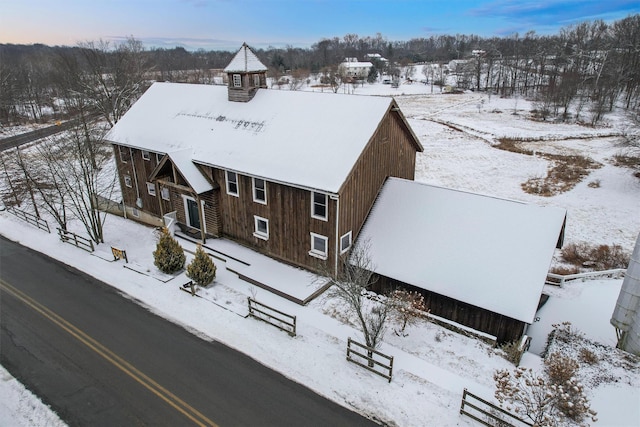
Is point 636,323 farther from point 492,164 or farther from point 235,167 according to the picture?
point 492,164

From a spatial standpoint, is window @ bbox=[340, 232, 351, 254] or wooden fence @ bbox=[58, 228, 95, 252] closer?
window @ bbox=[340, 232, 351, 254]

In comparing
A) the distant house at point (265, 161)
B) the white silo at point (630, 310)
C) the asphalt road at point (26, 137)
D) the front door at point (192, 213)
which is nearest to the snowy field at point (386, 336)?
the white silo at point (630, 310)

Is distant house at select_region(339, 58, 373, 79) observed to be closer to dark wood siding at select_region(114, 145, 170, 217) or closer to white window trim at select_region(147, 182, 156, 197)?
dark wood siding at select_region(114, 145, 170, 217)

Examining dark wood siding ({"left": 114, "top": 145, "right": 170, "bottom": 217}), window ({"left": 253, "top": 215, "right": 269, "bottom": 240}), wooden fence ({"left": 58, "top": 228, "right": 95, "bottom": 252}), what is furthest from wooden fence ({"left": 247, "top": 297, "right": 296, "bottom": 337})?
dark wood siding ({"left": 114, "top": 145, "right": 170, "bottom": 217})

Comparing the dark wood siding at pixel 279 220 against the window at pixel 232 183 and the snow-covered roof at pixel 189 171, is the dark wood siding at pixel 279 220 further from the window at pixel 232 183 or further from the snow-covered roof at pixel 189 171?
the snow-covered roof at pixel 189 171

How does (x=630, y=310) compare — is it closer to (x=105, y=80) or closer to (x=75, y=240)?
(x=75, y=240)

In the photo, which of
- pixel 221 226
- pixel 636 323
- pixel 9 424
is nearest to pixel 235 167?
pixel 221 226

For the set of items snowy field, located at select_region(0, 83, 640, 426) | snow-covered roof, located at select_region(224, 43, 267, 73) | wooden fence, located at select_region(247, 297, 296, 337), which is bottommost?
snowy field, located at select_region(0, 83, 640, 426)
